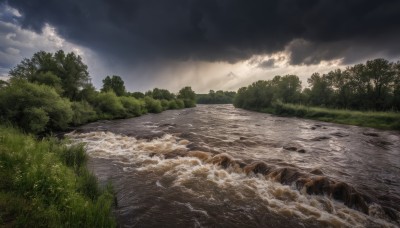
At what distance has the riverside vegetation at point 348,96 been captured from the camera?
39094mm

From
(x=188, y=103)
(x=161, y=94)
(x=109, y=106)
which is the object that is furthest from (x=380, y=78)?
(x=161, y=94)

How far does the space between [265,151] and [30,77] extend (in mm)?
44614

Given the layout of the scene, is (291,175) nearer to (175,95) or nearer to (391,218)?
(391,218)

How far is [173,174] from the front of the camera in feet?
33.2

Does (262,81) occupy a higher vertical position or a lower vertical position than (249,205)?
higher

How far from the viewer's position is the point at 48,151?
8.16 metres

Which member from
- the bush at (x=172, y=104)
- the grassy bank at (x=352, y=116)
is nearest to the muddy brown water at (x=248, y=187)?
the grassy bank at (x=352, y=116)

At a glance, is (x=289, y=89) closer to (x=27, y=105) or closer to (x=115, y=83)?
(x=115, y=83)

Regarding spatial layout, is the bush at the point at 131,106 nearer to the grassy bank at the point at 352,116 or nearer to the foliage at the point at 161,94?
the grassy bank at the point at 352,116

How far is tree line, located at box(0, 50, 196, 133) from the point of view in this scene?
1944 centimetres

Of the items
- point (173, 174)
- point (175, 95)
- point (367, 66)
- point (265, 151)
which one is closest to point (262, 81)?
point (367, 66)

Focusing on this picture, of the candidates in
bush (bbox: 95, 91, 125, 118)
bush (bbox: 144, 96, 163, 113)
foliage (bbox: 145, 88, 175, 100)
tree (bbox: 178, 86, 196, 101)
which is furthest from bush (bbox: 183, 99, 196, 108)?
bush (bbox: 95, 91, 125, 118)

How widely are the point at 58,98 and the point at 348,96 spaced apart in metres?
73.2

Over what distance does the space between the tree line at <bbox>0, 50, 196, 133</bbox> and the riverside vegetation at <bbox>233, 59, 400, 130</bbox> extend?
43.6 metres
